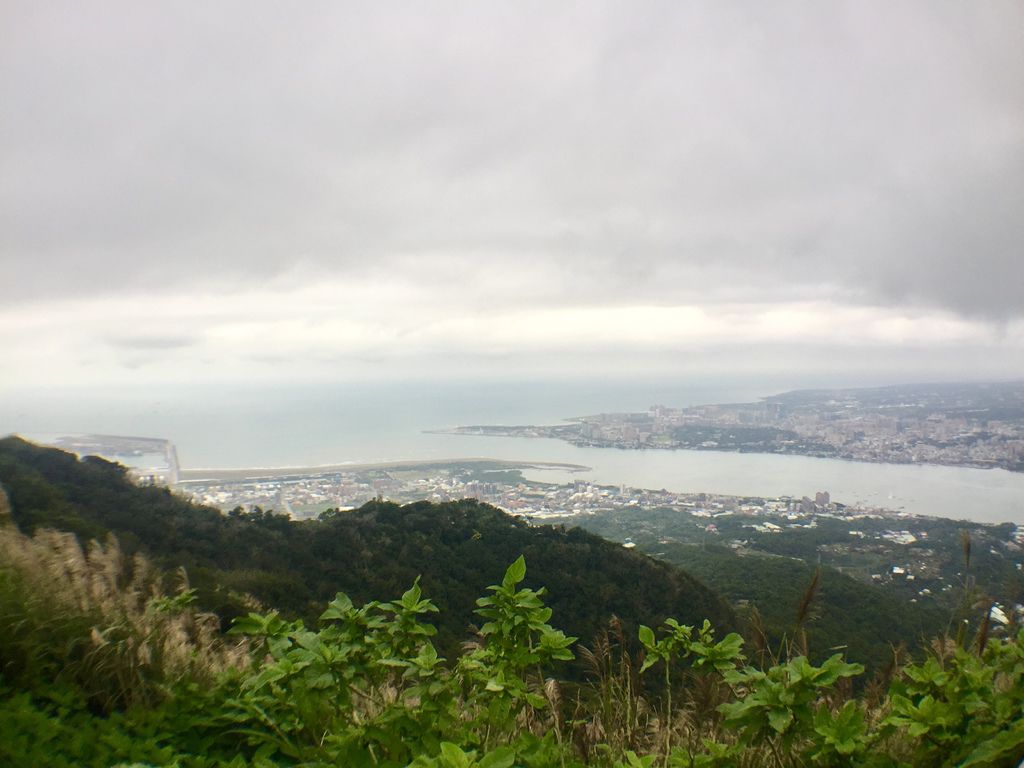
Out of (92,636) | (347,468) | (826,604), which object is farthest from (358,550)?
(347,468)

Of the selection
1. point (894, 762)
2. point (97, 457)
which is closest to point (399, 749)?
point (894, 762)

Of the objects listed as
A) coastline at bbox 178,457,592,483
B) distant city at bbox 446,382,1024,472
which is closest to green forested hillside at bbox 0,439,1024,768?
coastline at bbox 178,457,592,483

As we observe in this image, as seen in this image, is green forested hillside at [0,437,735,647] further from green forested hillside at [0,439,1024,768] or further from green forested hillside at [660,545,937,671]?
green forested hillside at [0,439,1024,768]

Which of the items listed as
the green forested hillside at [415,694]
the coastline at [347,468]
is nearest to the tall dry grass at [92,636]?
the green forested hillside at [415,694]

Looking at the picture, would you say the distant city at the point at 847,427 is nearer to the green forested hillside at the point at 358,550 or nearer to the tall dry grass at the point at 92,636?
the green forested hillside at the point at 358,550

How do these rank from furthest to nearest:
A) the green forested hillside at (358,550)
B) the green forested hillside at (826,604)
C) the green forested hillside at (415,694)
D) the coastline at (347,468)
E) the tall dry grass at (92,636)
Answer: the coastline at (347,468) → the green forested hillside at (358,550) → the green forested hillside at (826,604) → the tall dry grass at (92,636) → the green forested hillside at (415,694)

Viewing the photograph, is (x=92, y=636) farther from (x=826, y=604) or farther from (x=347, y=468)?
(x=347, y=468)
